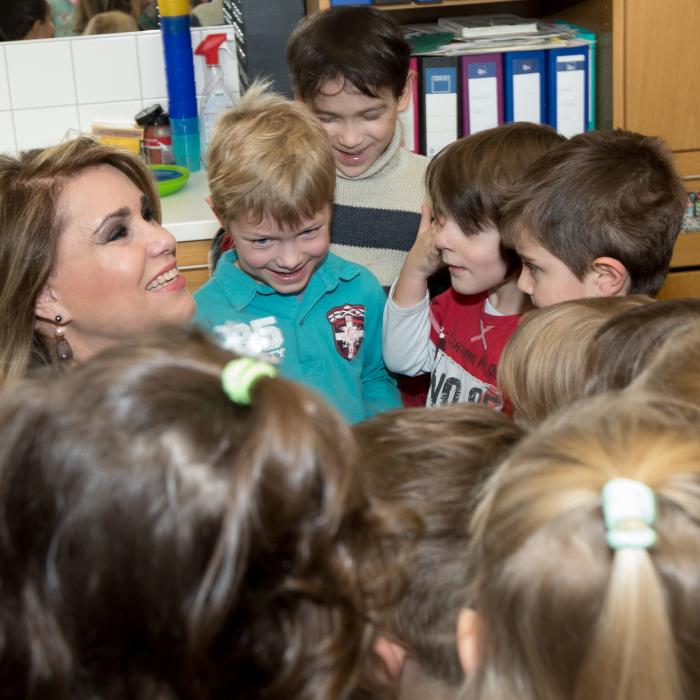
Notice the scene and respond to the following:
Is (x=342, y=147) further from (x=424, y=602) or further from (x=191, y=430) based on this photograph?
(x=191, y=430)

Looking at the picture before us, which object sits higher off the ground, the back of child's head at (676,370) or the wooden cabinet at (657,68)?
the wooden cabinet at (657,68)

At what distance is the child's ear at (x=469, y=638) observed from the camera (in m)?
0.84

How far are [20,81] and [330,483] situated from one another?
107 inches

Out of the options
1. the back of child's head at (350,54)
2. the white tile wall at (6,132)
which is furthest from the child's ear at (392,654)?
the white tile wall at (6,132)

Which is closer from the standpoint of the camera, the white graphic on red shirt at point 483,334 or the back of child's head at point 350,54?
the white graphic on red shirt at point 483,334

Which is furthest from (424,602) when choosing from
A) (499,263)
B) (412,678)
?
(499,263)

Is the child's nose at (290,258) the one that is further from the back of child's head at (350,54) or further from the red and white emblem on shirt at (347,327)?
the back of child's head at (350,54)

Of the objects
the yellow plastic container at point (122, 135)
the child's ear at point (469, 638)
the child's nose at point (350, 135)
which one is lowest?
the child's ear at point (469, 638)

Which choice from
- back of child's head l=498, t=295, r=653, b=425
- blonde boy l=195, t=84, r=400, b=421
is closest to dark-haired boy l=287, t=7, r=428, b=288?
blonde boy l=195, t=84, r=400, b=421

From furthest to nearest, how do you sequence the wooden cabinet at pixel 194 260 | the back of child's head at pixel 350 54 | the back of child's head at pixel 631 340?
the wooden cabinet at pixel 194 260 < the back of child's head at pixel 350 54 < the back of child's head at pixel 631 340

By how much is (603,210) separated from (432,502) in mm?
913

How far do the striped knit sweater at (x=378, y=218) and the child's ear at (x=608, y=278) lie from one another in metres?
0.52

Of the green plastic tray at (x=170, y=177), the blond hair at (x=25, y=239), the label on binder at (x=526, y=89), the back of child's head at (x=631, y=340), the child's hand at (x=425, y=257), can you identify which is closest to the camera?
the back of child's head at (x=631, y=340)

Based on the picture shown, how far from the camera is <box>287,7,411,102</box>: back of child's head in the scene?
207 centimetres
